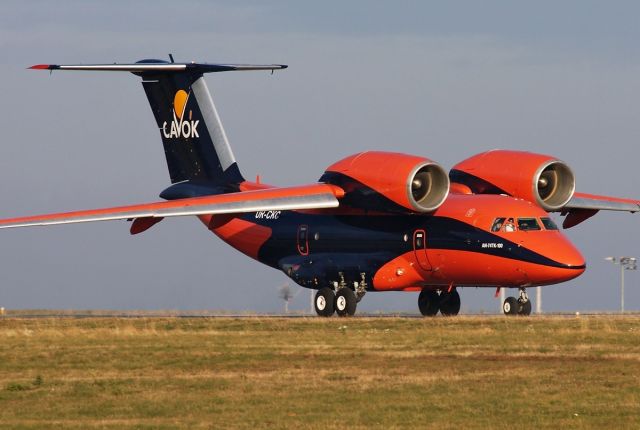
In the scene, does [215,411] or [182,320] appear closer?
[215,411]

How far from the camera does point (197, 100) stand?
46.0 metres

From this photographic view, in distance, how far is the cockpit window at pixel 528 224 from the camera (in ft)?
118

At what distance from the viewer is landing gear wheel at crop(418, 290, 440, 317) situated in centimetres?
4053

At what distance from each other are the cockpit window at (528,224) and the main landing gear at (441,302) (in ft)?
16.4

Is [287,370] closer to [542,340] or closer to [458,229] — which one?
[542,340]

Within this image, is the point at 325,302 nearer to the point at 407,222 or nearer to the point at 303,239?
the point at 303,239

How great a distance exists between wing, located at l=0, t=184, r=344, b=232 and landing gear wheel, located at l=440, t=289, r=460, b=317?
5205mm

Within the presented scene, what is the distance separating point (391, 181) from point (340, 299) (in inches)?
173

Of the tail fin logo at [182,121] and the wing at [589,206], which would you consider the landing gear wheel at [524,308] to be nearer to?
the wing at [589,206]

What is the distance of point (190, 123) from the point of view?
46.2 meters

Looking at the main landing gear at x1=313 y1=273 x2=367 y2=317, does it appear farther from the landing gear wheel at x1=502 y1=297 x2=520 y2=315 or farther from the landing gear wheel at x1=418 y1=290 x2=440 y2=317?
the landing gear wheel at x1=502 y1=297 x2=520 y2=315

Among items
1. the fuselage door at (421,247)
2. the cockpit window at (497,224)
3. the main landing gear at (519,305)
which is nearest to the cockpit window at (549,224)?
the cockpit window at (497,224)

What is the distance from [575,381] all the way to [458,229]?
15.1 metres

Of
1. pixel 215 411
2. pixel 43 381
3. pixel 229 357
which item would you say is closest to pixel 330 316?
pixel 229 357
